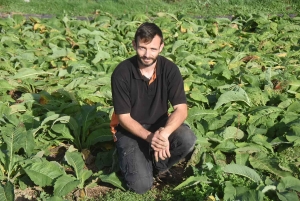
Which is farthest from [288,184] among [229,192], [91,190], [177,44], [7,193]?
[177,44]

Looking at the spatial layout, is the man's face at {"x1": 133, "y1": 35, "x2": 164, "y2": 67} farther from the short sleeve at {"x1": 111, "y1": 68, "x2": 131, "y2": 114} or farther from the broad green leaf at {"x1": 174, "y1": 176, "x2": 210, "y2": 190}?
the broad green leaf at {"x1": 174, "y1": 176, "x2": 210, "y2": 190}

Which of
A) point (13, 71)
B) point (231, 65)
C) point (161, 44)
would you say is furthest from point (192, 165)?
point (13, 71)

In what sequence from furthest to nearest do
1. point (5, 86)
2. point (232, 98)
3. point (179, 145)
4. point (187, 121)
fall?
point (5, 86)
point (232, 98)
point (187, 121)
point (179, 145)

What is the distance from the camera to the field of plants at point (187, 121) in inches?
158

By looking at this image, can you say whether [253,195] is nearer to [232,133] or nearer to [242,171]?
[242,171]

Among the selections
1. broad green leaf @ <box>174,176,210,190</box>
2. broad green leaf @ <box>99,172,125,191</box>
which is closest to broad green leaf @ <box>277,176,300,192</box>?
broad green leaf @ <box>174,176,210,190</box>

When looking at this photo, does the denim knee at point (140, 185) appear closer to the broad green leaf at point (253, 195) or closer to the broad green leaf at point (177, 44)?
the broad green leaf at point (253, 195)

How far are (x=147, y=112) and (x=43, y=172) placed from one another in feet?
3.36

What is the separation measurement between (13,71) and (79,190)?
3.42 m

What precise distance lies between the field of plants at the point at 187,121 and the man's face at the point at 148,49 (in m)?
0.96

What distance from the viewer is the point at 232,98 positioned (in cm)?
549

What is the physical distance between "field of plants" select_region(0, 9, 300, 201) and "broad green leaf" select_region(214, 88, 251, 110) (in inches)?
0.5

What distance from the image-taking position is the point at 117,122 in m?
4.34

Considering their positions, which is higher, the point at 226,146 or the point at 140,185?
the point at 226,146
